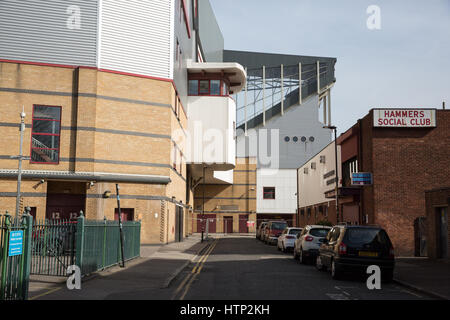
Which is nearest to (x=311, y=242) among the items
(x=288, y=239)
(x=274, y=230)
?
(x=288, y=239)

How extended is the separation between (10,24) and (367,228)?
24.7 metres

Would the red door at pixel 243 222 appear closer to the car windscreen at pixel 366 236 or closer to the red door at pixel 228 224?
the red door at pixel 228 224

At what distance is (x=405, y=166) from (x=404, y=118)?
101 inches

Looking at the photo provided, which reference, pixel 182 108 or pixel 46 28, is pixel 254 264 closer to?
pixel 46 28

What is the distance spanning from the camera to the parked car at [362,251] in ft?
50.2

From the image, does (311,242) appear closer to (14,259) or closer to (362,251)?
(362,251)

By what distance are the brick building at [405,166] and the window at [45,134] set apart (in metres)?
18.1

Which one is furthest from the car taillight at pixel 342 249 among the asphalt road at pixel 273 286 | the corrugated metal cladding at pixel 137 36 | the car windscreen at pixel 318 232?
the corrugated metal cladding at pixel 137 36

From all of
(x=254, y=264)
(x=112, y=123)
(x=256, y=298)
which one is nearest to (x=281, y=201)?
(x=112, y=123)

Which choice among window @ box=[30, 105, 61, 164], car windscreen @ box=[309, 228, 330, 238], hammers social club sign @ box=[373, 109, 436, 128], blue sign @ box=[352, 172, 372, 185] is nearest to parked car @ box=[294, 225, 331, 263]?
car windscreen @ box=[309, 228, 330, 238]

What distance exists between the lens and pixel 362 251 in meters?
15.4

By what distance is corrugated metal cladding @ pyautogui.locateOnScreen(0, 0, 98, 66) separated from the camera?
30297 millimetres

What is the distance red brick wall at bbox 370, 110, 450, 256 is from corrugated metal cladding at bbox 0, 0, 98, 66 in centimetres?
1774
